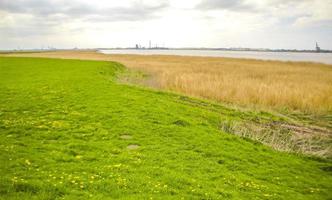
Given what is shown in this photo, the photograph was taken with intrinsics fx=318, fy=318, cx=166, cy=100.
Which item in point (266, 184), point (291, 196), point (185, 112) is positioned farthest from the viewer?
point (185, 112)

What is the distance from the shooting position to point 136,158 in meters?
11.0

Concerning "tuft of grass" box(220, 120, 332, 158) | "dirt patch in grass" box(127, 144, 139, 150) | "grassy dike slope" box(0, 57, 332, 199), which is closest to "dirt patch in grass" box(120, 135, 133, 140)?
"grassy dike slope" box(0, 57, 332, 199)

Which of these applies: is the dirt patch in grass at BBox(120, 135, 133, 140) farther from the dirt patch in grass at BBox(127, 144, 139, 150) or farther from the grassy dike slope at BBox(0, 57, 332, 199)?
the dirt patch in grass at BBox(127, 144, 139, 150)

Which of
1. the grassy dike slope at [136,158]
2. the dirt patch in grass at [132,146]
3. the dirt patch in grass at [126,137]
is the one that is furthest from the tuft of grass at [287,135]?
the dirt patch in grass at [132,146]

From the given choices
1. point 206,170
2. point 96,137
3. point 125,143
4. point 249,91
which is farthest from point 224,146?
point 249,91

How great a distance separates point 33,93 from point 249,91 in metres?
17.3

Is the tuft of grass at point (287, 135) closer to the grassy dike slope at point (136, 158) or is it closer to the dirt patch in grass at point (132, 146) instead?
the grassy dike slope at point (136, 158)

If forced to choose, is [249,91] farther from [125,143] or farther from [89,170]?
[89,170]

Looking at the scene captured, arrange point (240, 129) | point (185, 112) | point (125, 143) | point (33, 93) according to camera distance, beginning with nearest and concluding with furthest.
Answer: point (125, 143) < point (240, 129) < point (185, 112) < point (33, 93)

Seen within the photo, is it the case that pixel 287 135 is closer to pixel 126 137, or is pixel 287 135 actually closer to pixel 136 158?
pixel 126 137

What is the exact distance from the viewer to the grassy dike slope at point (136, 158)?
28.3 ft

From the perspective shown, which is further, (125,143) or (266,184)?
(125,143)

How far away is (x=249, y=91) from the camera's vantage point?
2731 cm

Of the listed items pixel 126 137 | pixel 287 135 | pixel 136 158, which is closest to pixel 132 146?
pixel 126 137
